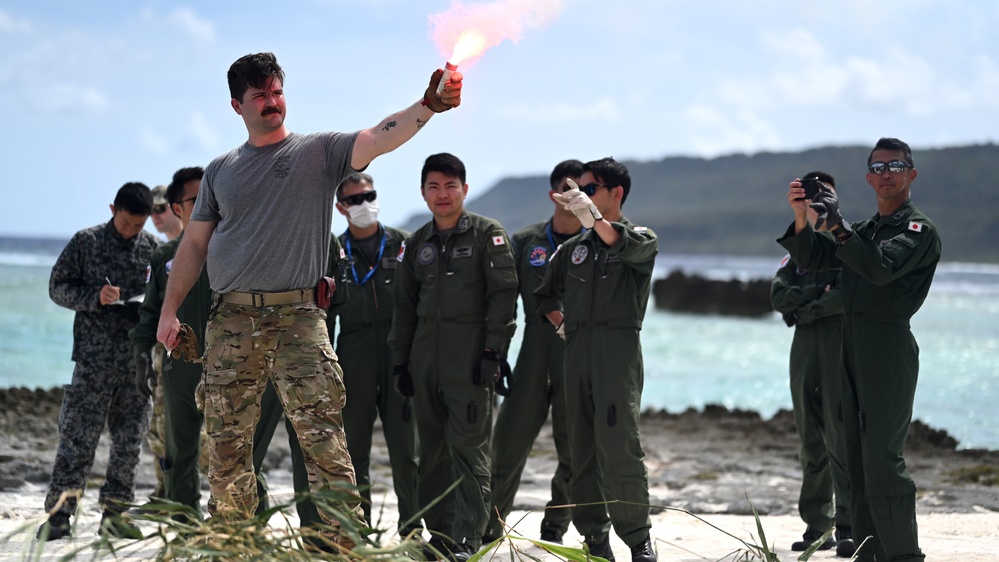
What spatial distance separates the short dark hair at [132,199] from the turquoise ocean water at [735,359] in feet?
35.0

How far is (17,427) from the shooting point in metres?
11.6

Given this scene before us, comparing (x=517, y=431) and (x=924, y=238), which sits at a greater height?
(x=924, y=238)

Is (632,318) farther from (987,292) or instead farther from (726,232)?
(726,232)

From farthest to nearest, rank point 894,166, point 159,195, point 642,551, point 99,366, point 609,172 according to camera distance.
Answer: point 159,195 → point 99,366 → point 609,172 → point 642,551 → point 894,166

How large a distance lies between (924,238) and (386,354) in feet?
10.5

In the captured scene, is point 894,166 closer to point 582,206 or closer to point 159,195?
point 582,206

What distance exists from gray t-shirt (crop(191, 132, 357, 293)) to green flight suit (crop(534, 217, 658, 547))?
1.71 m

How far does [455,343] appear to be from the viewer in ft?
21.3

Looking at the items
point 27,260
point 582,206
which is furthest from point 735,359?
point 27,260

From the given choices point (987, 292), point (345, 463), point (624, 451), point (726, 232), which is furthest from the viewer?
point (726, 232)

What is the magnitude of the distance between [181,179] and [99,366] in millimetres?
1248

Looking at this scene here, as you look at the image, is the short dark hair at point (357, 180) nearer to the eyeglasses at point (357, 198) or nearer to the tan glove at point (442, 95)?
the eyeglasses at point (357, 198)

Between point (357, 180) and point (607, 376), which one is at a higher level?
point (357, 180)

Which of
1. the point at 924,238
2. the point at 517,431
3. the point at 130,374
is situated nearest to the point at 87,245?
the point at 130,374
